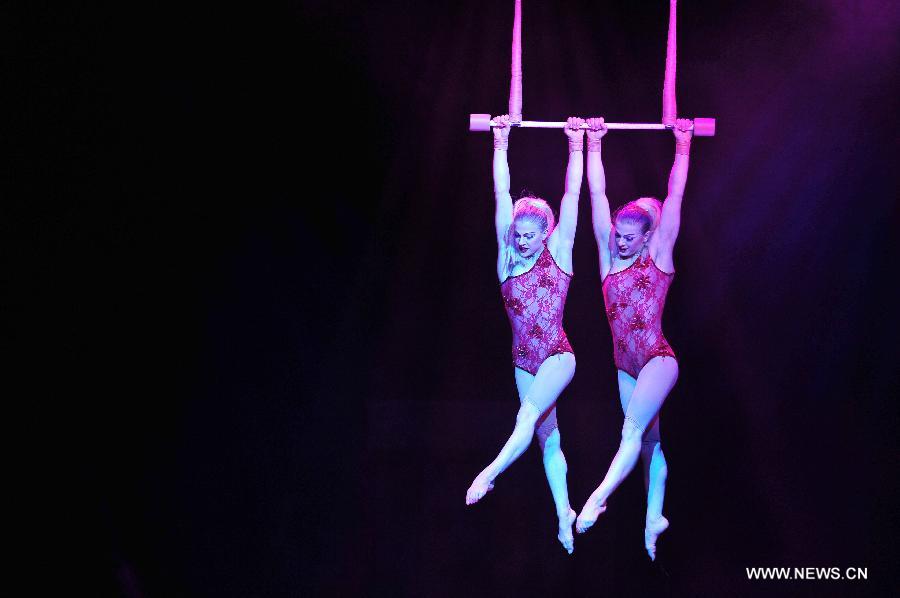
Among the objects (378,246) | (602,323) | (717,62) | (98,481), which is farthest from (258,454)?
(717,62)

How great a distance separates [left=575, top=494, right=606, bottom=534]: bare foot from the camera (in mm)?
3641

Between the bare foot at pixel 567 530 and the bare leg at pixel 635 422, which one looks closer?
the bare leg at pixel 635 422

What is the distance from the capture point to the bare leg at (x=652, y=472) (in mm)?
3865

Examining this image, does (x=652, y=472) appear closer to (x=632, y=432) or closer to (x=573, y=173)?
(x=632, y=432)

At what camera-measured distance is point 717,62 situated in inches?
165

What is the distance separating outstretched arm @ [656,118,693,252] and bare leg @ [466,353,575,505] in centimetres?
68

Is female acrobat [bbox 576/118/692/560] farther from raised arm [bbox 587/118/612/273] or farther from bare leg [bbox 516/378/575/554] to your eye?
bare leg [bbox 516/378/575/554]

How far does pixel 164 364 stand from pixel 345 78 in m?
1.61

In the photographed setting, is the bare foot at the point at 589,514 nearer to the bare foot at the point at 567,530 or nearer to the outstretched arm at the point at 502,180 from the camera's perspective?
the bare foot at the point at 567,530

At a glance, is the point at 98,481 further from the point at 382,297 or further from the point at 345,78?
the point at 345,78

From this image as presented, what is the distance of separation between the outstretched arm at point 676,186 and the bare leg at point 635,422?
0.54 m

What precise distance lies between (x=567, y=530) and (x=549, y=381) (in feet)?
2.29

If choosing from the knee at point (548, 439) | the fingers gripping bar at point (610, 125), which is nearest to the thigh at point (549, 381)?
the knee at point (548, 439)

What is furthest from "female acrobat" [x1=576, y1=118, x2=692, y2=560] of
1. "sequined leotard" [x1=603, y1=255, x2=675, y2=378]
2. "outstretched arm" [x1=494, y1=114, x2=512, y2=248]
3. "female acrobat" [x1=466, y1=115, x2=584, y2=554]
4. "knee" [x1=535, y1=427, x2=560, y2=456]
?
"outstretched arm" [x1=494, y1=114, x2=512, y2=248]
